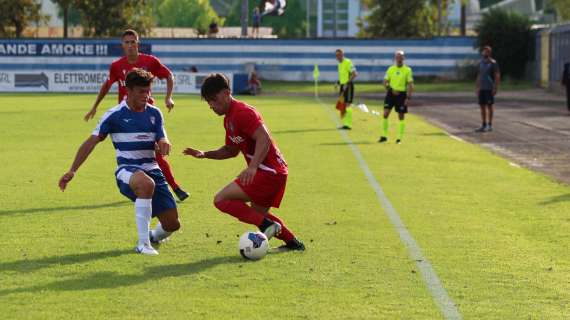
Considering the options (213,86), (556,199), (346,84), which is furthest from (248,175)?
(346,84)

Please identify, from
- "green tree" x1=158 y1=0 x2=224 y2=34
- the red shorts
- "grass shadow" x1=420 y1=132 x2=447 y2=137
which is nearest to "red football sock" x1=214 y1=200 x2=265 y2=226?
the red shorts

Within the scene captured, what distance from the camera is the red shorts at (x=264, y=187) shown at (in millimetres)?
10000

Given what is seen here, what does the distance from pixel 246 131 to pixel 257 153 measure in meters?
0.21

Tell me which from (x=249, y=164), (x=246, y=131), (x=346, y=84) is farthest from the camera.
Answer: (x=346, y=84)

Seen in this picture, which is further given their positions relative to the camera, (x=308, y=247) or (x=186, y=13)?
(x=186, y=13)

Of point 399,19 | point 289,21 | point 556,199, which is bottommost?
point 556,199

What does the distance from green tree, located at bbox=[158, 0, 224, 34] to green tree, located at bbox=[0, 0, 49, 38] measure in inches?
2213

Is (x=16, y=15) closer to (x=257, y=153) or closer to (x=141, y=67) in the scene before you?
(x=141, y=67)

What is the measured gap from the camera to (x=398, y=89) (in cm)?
2539

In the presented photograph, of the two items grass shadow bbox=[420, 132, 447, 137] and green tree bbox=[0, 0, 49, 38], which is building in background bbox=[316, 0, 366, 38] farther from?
grass shadow bbox=[420, 132, 447, 137]

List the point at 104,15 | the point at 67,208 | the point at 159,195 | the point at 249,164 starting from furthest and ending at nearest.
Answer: the point at 104,15, the point at 67,208, the point at 159,195, the point at 249,164

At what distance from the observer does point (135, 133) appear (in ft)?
33.6

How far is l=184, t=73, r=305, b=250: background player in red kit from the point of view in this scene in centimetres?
961

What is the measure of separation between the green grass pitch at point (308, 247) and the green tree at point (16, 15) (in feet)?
175
